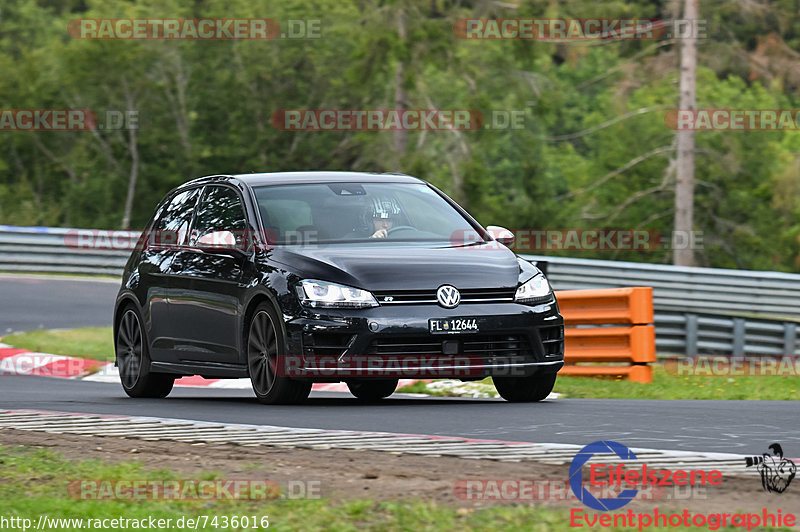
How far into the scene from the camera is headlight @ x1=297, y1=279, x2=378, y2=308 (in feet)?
30.3

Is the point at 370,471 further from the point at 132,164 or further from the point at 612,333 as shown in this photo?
the point at 132,164

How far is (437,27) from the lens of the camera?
37.2 meters

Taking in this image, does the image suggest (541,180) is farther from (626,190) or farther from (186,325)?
(186,325)

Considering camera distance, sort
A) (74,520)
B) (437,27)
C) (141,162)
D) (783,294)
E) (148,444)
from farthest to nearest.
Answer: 1. (141,162)
2. (437,27)
3. (783,294)
4. (148,444)
5. (74,520)

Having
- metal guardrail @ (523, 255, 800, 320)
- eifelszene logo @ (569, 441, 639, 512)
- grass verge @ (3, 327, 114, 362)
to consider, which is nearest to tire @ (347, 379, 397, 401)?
eifelszene logo @ (569, 441, 639, 512)

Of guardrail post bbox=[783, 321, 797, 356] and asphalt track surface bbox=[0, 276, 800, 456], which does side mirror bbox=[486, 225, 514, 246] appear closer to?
asphalt track surface bbox=[0, 276, 800, 456]

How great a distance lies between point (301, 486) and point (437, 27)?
3206cm

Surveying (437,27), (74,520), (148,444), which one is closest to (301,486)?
(74,520)

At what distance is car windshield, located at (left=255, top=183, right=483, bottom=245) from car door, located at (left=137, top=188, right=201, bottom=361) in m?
1.07

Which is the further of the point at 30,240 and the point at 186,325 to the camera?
the point at 30,240

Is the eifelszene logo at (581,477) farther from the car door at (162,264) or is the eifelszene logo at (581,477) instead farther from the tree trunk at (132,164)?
the tree trunk at (132,164)

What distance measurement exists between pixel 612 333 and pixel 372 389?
3.38 m

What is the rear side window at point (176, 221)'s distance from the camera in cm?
1123

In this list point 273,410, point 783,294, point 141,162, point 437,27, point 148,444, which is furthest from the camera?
point 141,162
